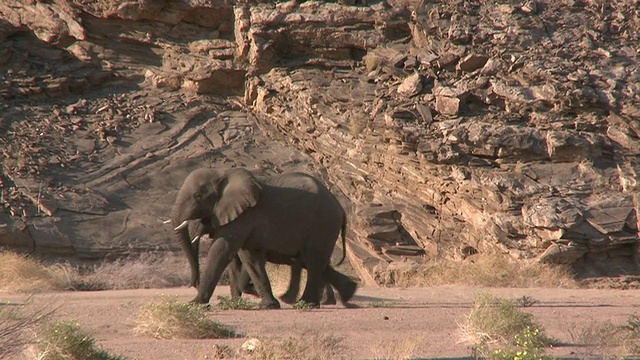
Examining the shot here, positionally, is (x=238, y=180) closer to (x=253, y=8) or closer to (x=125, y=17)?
(x=253, y=8)

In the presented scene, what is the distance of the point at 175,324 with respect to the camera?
870 cm

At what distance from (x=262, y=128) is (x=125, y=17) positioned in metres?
5.42

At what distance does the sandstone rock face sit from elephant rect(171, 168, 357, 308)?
688cm

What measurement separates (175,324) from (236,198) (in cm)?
378

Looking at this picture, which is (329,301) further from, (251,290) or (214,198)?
(214,198)

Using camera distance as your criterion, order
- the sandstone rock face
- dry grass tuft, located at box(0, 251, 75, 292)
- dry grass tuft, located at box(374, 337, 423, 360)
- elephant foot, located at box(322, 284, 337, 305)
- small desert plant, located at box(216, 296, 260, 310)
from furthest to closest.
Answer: the sandstone rock face < dry grass tuft, located at box(0, 251, 75, 292) < elephant foot, located at box(322, 284, 337, 305) < small desert plant, located at box(216, 296, 260, 310) < dry grass tuft, located at box(374, 337, 423, 360)

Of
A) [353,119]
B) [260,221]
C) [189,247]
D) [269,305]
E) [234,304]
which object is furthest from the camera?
[353,119]

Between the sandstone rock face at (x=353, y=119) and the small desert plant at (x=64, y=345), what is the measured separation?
12.6 metres

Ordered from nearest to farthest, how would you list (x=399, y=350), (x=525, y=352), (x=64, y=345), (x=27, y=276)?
(x=525, y=352) → (x=64, y=345) → (x=399, y=350) → (x=27, y=276)

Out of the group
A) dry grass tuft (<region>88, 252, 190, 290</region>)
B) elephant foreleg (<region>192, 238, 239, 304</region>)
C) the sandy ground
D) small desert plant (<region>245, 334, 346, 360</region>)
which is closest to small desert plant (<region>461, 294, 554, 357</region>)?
the sandy ground

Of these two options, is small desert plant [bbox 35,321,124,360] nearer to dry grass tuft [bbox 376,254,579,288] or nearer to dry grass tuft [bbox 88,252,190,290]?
dry grass tuft [bbox 88,252,190,290]

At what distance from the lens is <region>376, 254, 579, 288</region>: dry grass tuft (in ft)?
58.8

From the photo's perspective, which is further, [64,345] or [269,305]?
[269,305]

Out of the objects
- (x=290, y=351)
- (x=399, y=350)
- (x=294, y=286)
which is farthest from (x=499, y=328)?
(x=294, y=286)
